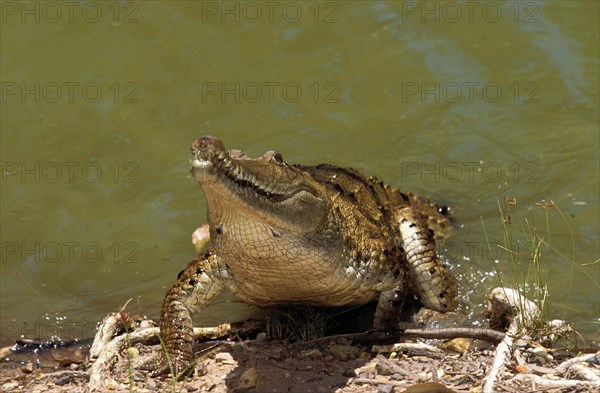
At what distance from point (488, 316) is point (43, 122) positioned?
528 centimetres

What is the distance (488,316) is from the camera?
20.0ft

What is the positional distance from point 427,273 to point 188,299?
5.85 ft

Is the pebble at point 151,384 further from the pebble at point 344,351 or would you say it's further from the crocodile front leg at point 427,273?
the crocodile front leg at point 427,273

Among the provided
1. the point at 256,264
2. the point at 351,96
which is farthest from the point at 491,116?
the point at 256,264

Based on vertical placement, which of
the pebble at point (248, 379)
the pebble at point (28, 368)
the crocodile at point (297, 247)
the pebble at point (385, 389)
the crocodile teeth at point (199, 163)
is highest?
the crocodile teeth at point (199, 163)

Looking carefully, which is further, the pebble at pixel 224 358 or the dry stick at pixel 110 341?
the pebble at pixel 224 358

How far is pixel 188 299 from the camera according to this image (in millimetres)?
5797

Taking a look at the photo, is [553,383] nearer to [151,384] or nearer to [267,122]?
[151,384]

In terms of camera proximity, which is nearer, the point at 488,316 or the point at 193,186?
the point at 488,316

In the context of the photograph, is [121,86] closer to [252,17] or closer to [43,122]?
[43,122]

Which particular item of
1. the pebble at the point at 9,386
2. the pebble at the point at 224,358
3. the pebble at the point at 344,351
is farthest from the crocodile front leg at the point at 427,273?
the pebble at the point at 9,386

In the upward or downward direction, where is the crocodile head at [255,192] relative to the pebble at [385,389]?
upward

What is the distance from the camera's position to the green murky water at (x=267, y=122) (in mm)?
7306

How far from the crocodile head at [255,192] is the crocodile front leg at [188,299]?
89cm
